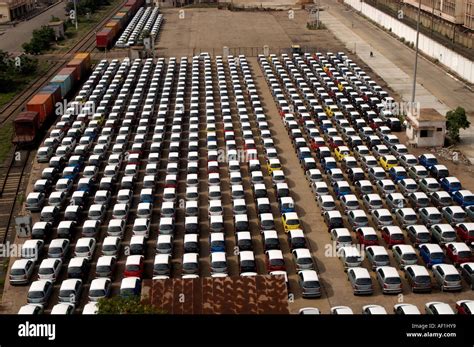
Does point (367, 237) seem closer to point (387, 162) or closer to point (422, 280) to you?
point (422, 280)

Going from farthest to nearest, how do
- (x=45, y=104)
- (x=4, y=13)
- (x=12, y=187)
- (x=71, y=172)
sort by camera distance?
1. (x=4, y=13)
2. (x=45, y=104)
3. (x=12, y=187)
4. (x=71, y=172)

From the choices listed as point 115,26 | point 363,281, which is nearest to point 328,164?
point 363,281

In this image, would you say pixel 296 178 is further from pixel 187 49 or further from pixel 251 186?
pixel 187 49

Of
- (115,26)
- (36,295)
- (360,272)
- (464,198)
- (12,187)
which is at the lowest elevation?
(12,187)

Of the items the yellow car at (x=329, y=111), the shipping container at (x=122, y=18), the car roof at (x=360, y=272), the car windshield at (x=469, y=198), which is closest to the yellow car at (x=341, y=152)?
the yellow car at (x=329, y=111)

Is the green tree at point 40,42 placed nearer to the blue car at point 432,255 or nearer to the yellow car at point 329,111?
the yellow car at point 329,111

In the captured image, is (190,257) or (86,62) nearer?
(190,257)

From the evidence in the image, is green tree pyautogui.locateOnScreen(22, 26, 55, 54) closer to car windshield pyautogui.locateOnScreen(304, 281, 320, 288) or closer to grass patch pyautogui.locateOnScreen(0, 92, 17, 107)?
grass patch pyautogui.locateOnScreen(0, 92, 17, 107)

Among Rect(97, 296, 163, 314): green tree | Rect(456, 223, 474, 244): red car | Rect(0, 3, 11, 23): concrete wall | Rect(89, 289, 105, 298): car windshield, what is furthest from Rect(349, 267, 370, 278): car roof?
Rect(0, 3, 11, 23): concrete wall
